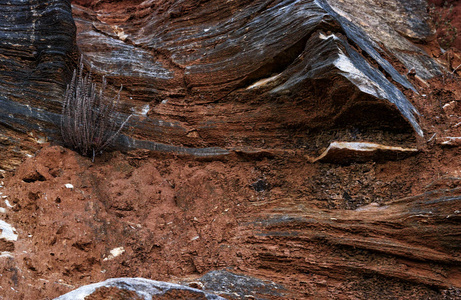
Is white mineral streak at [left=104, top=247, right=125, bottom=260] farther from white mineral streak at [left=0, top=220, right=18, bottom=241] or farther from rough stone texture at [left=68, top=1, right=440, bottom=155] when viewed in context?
rough stone texture at [left=68, top=1, right=440, bottom=155]

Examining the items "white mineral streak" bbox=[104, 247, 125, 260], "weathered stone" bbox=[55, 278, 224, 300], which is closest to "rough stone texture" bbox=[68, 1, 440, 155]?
"white mineral streak" bbox=[104, 247, 125, 260]

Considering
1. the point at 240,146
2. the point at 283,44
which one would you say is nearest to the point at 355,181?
the point at 240,146

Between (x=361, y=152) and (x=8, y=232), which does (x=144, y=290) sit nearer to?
(x=8, y=232)

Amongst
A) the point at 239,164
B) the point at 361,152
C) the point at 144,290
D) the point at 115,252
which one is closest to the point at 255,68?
the point at 239,164

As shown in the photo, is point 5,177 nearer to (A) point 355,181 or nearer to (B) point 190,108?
(B) point 190,108

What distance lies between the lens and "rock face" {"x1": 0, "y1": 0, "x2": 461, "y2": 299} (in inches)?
121

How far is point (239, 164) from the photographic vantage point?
4484 millimetres

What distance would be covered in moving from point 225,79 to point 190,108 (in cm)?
58

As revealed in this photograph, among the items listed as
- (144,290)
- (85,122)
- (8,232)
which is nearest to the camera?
(144,290)

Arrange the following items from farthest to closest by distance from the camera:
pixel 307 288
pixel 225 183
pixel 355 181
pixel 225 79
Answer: pixel 225 79 < pixel 225 183 < pixel 355 181 < pixel 307 288

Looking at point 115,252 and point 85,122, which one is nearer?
point 115,252

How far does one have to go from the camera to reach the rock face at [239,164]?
10.1 feet

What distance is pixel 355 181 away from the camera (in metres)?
3.73

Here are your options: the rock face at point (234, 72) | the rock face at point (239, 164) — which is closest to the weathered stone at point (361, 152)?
the rock face at point (239, 164)
